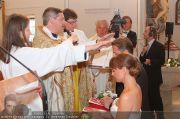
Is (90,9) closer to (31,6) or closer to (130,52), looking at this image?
(31,6)

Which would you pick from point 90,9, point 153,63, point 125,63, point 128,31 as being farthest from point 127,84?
point 90,9

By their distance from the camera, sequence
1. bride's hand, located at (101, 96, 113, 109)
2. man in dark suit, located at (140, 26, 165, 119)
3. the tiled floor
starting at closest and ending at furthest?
bride's hand, located at (101, 96, 113, 109) < man in dark suit, located at (140, 26, 165, 119) < the tiled floor

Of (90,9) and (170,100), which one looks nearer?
(170,100)

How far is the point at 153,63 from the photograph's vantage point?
591 centimetres

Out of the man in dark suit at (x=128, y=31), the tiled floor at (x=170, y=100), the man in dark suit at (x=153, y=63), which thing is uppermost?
the man in dark suit at (x=128, y=31)

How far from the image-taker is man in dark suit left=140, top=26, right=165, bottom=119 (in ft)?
19.4

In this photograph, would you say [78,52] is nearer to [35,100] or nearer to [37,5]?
[35,100]

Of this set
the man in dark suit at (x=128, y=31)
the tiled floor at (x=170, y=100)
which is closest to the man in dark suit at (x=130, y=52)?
the tiled floor at (x=170, y=100)

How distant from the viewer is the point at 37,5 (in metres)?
8.52

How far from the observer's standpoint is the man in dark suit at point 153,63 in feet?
19.4

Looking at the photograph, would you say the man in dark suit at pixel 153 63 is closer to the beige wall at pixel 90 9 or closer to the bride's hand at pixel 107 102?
the beige wall at pixel 90 9

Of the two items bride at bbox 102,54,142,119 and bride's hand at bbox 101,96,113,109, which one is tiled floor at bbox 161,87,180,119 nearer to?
bride's hand at bbox 101,96,113,109

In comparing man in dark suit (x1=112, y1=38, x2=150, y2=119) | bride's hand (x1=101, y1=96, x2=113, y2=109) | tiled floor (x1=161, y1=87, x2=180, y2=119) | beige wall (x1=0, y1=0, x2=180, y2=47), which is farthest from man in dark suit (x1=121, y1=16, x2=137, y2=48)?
bride's hand (x1=101, y1=96, x2=113, y2=109)

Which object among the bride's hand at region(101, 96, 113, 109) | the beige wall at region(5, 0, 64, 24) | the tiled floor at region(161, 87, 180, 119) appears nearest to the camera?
the bride's hand at region(101, 96, 113, 109)
